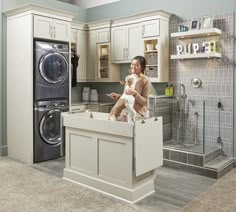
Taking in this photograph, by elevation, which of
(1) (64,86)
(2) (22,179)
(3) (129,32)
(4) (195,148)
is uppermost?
(3) (129,32)

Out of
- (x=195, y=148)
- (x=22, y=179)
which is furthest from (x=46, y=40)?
(x=195, y=148)

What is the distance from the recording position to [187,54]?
4602 mm

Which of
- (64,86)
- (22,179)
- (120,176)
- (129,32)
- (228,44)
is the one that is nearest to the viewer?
(120,176)

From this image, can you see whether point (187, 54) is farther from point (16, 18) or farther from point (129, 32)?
point (16, 18)

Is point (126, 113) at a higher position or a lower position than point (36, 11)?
lower

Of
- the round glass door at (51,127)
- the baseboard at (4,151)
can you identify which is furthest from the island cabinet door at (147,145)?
the baseboard at (4,151)

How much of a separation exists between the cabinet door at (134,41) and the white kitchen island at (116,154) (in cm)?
200

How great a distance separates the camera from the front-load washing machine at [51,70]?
14.8 feet

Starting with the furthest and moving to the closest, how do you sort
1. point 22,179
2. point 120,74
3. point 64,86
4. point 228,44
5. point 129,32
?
point 120,74
point 129,32
point 64,86
point 228,44
point 22,179

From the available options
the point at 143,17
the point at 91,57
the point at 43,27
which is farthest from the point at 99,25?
the point at 43,27

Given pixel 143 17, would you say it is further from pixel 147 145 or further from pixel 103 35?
pixel 147 145

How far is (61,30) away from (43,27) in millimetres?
353

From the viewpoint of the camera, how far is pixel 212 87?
15.1 feet

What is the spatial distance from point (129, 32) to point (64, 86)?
1607mm
